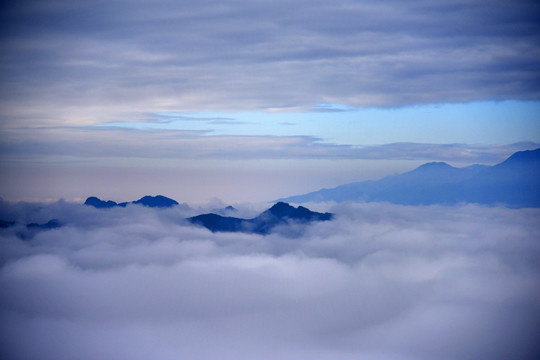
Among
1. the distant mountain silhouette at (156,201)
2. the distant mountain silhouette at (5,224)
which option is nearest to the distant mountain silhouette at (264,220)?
the distant mountain silhouette at (156,201)

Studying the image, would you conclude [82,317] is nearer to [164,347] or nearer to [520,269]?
[164,347]

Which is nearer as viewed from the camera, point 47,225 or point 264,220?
point 47,225

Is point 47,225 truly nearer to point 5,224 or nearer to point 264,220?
point 5,224

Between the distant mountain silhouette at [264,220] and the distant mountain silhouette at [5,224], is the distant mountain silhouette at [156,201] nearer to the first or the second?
the distant mountain silhouette at [264,220]

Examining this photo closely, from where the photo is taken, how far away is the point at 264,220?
559 feet

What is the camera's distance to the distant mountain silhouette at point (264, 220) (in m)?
161

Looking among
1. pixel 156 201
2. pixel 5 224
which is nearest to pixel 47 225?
pixel 5 224

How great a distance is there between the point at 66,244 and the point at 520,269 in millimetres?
97711

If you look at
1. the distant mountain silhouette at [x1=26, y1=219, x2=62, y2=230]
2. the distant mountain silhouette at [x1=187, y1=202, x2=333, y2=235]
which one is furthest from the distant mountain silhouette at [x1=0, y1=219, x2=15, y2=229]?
the distant mountain silhouette at [x1=187, y1=202, x2=333, y2=235]

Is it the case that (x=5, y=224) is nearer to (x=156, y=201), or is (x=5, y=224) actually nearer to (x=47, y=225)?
(x=47, y=225)

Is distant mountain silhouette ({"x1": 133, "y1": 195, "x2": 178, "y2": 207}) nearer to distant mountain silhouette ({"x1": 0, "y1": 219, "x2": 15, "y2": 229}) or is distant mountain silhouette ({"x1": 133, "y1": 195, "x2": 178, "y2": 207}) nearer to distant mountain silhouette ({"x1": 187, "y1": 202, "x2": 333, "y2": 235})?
distant mountain silhouette ({"x1": 187, "y1": 202, "x2": 333, "y2": 235})

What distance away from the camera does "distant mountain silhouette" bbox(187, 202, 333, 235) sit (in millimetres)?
161375

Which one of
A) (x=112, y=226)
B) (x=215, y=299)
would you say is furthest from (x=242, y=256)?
(x=112, y=226)

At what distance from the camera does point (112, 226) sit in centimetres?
13012
